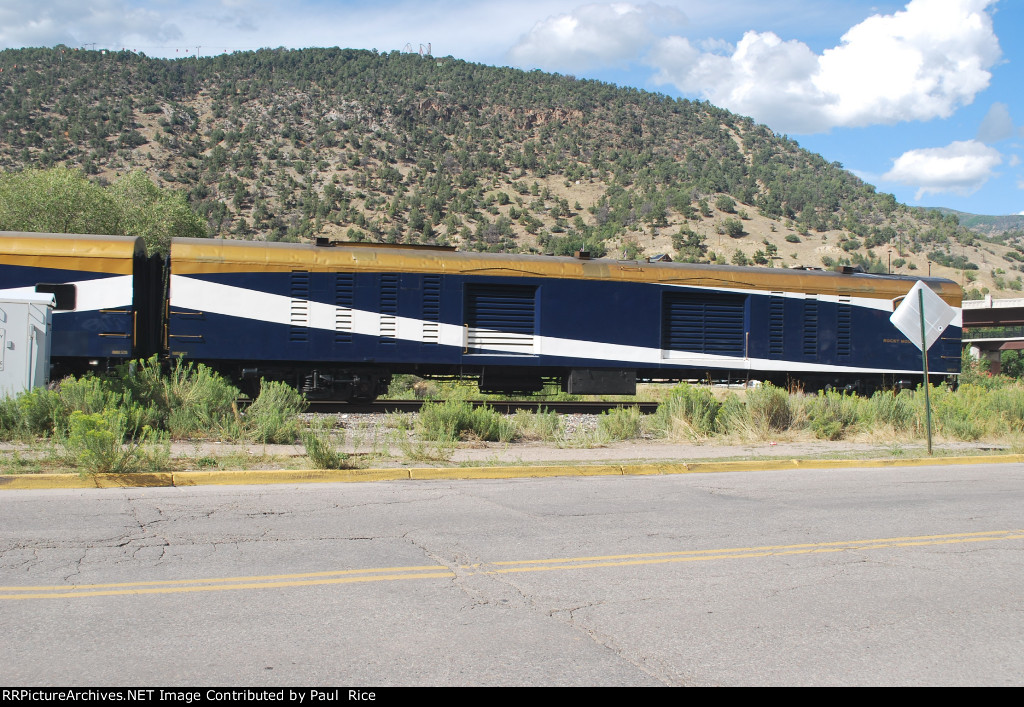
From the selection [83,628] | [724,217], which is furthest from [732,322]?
[724,217]

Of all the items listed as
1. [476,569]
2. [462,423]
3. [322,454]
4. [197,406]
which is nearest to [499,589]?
[476,569]

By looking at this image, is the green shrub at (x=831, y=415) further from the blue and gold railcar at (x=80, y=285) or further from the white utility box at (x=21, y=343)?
the white utility box at (x=21, y=343)

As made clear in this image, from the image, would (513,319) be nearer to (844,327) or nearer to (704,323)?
(704,323)

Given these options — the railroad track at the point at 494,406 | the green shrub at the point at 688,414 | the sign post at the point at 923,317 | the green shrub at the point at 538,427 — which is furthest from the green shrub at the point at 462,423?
the sign post at the point at 923,317

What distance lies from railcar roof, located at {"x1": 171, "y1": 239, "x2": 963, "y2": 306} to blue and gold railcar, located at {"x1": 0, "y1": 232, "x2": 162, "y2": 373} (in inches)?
42.5

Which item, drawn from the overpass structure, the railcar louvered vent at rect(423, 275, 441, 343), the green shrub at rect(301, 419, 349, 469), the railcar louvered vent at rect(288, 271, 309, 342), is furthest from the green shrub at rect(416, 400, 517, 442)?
the overpass structure

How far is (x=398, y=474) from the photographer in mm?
9891

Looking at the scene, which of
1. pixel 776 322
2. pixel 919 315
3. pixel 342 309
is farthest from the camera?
pixel 776 322

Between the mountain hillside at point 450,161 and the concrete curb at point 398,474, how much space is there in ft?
149

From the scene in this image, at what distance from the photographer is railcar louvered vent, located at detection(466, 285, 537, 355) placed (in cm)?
1695

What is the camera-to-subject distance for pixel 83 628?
4.39m

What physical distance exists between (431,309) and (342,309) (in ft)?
5.91

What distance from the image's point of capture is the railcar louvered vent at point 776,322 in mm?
18734

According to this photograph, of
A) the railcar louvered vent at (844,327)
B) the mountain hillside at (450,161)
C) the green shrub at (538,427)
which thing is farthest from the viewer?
the mountain hillside at (450,161)
